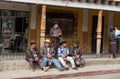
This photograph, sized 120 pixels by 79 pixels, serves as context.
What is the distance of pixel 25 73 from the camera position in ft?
47.2

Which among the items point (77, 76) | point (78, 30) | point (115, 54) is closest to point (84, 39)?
point (78, 30)

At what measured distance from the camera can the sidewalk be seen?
13835 millimetres

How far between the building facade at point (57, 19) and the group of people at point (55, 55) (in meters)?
0.72

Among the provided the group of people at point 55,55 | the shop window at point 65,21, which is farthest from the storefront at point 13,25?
the group of people at point 55,55

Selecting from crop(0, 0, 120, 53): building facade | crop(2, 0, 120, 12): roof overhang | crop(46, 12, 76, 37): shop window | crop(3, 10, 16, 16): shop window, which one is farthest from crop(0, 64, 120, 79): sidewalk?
crop(3, 10, 16, 16): shop window

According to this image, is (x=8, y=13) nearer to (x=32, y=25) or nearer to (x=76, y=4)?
(x=32, y=25)

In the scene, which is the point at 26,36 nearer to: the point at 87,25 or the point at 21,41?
the point at 21,41

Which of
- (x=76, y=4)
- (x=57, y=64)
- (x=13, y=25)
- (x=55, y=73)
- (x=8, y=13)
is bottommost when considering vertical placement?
(x=55, y=73)

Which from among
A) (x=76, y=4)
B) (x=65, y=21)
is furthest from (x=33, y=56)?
(x=65, y=21)

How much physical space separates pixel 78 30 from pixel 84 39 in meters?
0.63

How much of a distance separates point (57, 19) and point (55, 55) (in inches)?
202

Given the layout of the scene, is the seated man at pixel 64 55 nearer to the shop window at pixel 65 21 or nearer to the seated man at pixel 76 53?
the seated man at pixel 76 53

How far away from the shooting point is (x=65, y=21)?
69.9 ft

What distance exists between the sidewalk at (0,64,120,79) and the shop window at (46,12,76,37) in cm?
468
